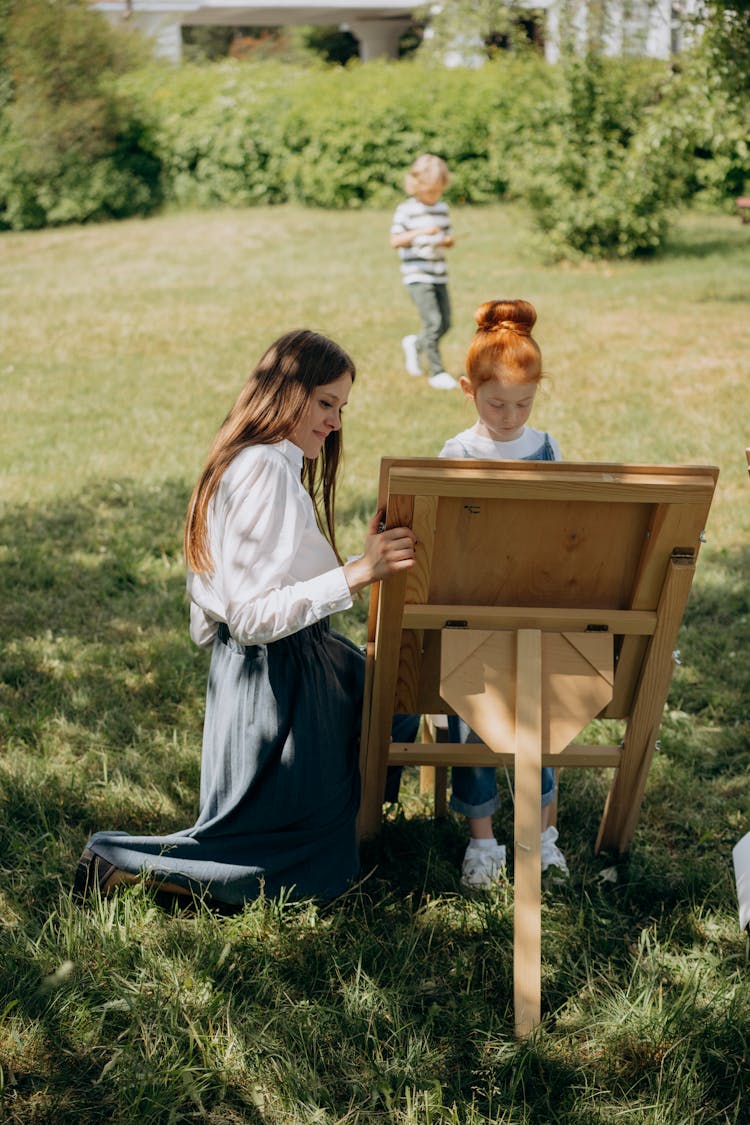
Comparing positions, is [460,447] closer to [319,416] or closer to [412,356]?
[319,416]

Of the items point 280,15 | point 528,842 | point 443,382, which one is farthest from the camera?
point 280,15

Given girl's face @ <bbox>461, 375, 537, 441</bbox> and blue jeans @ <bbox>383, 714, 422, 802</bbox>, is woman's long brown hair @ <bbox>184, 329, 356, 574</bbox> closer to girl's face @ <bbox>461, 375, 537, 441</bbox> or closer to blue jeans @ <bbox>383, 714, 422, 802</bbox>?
girl's face @ <bbox>461, 375, 537, 441</bbox>

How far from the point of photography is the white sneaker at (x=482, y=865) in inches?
120

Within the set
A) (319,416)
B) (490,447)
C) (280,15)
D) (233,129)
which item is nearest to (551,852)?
(490,447)

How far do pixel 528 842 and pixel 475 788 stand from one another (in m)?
0.60

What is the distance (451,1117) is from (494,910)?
2.18ft

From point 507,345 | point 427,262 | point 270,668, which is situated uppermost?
point 507,345

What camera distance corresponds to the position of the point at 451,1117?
7.46 feet

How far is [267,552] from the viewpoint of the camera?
2.58m

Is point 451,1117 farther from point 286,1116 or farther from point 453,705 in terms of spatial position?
point 453,705

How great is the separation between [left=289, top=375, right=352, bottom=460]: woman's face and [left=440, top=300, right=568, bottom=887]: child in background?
0.46 m

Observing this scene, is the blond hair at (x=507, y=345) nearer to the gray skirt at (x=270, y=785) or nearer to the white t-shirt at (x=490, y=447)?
the white t-shirt at (x=490, y=447)

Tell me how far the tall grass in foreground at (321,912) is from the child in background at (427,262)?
1.22m

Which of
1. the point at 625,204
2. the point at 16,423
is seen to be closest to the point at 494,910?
the point at 16,423
